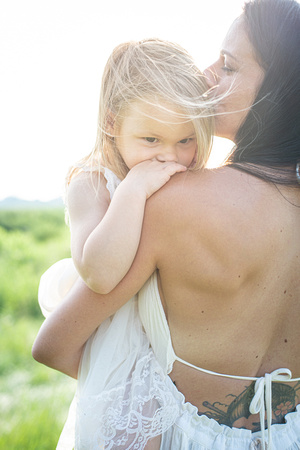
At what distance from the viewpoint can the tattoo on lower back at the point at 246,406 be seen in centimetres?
178

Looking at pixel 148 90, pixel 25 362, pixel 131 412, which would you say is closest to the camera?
pixel 131 412

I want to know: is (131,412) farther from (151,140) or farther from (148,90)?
(148,90)

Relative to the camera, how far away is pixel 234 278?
5.16 feet

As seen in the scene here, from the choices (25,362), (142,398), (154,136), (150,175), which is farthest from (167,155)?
(25,362)

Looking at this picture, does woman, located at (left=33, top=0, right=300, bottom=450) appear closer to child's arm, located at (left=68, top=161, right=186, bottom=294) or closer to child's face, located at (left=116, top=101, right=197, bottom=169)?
child's arm, located at (left=68, top=161, right=186, bottom=294)

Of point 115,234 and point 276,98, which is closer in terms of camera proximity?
point 115,234

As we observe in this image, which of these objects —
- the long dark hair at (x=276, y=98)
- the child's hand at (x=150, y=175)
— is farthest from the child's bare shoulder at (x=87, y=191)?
the long dark hair at (x=276, y=98)

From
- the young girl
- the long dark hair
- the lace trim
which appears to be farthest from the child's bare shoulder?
the lace trim

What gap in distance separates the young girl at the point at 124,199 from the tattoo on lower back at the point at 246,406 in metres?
0.20

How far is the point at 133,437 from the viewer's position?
1.69 metres

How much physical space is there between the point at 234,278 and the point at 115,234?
43 centimetres

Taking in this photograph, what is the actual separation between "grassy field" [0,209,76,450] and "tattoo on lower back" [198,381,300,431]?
8.33 ft

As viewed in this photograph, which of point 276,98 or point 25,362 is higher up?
point 276,98

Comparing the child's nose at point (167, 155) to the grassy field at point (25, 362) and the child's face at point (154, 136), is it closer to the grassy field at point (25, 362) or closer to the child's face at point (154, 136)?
the child's face at point (154, 136)
